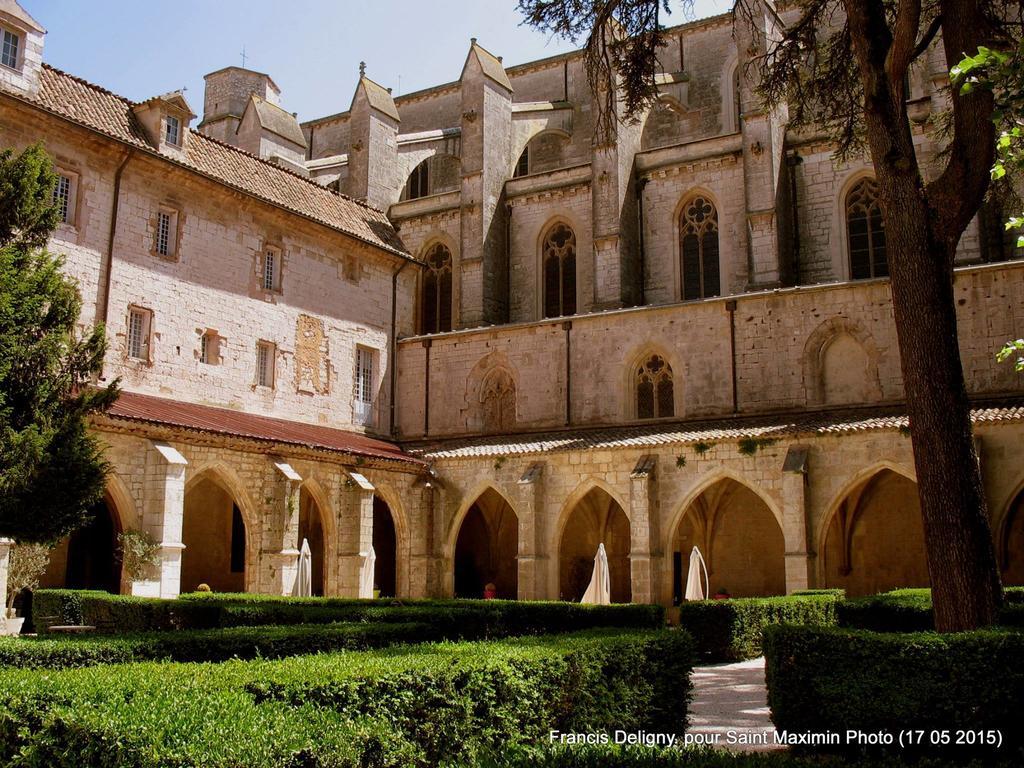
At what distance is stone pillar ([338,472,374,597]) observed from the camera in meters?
21.3

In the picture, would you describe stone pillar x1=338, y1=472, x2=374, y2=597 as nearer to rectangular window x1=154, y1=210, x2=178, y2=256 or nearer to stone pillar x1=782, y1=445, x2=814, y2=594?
rectangular window x1=154, y1=210, x2=178, y2=256

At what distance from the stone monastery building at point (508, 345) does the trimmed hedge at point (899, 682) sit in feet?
32.3

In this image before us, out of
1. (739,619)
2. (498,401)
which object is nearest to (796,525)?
(739,619)

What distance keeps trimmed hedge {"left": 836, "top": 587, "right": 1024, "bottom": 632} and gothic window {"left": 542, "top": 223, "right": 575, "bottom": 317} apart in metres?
16.1

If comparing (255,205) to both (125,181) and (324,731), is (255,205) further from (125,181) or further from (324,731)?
(324,731)

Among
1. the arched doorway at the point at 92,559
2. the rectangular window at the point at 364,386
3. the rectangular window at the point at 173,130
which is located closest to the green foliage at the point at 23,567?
the arched doorway at the point at 92,559

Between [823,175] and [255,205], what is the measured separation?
14870mm

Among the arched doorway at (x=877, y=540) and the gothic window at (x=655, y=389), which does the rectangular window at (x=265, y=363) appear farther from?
the arched doorway at (x=877, y=540)

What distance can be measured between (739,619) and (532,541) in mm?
7439

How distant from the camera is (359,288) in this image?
26.7 meters

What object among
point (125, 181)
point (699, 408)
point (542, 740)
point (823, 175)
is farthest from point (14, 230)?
point (823, 175)

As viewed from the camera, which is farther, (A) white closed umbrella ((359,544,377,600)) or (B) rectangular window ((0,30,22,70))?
(A) white closed umbrella ((359,544,377,600))

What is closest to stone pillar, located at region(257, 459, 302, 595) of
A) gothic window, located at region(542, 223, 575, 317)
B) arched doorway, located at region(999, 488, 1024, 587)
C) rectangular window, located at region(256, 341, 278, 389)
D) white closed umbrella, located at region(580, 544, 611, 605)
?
Answer: rectangular window, located at region(256, 341, 278, 389)

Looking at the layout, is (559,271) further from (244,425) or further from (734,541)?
(244,425)
